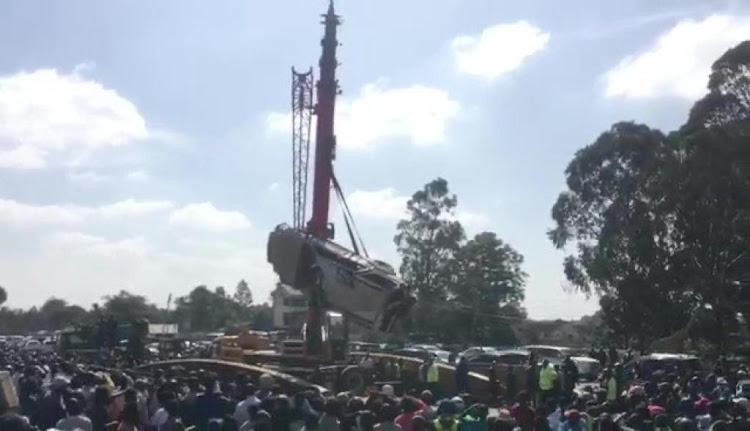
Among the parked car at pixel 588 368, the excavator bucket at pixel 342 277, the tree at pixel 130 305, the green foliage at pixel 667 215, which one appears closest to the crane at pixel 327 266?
the excavator bucket at pixel 342 277

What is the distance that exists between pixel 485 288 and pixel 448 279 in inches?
121

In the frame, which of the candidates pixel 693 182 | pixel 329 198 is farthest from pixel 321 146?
pixel 693 182

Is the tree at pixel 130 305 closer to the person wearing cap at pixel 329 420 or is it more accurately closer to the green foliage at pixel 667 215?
the green foliage at pixel 667 215

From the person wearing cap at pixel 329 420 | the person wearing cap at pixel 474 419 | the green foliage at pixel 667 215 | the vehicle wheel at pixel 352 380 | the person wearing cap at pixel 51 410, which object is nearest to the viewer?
the person wearing cap at pixel 329 420

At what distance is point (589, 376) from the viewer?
3478 centimetres

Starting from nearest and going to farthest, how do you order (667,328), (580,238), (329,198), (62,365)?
1. (62,365)
2. (329,198)
3. (667,328)
4. (580,238)

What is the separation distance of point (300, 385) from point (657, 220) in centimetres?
2931

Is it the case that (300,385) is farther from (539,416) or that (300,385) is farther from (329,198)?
(539,416)

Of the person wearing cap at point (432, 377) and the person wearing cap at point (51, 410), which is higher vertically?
the person wearing cap at point (432, 377)

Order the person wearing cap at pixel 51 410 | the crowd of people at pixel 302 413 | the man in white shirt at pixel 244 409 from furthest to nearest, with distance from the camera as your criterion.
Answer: the person wearing cap at pixel 51 410, the man in white shirt at pixel 244 409, the crowd of people at pixel 302 413

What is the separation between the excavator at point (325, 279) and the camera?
27391mm

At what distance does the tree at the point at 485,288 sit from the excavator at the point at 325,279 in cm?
3845

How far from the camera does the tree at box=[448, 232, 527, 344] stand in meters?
68.9

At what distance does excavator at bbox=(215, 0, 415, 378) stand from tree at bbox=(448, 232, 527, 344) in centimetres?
3845
